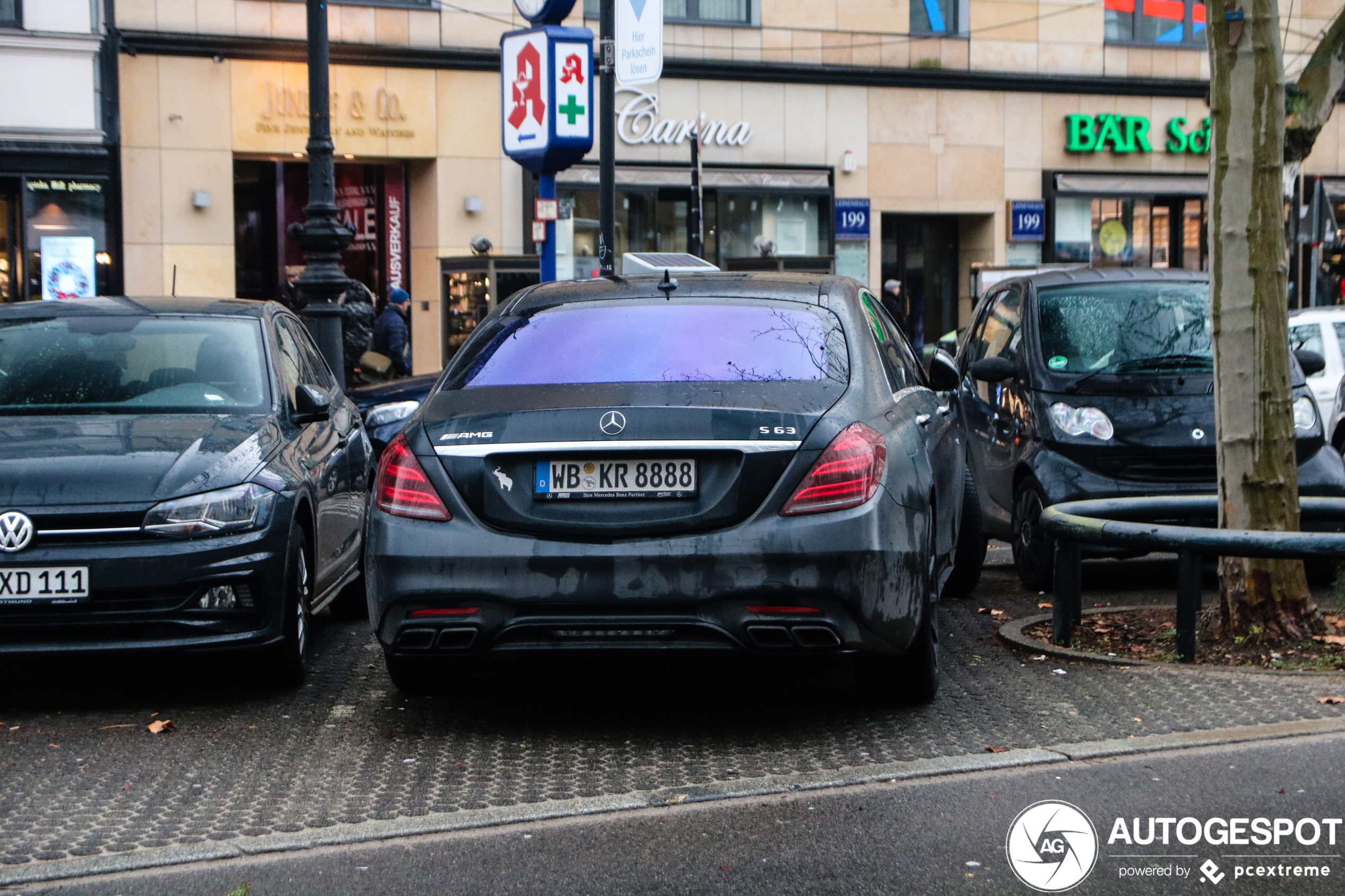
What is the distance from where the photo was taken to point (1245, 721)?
214 inches

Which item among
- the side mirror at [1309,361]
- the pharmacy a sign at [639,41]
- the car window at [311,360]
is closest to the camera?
the car window at [311,360]

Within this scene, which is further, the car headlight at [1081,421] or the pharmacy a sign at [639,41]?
the pharmacy a sign at [639,41]

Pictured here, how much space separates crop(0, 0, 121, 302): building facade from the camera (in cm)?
2189

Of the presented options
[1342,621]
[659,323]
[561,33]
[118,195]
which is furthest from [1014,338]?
[118,195]

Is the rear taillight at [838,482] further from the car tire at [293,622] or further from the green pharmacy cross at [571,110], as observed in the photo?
the green pharmacy cross at [571,110]

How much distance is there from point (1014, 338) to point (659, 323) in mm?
→ 4083

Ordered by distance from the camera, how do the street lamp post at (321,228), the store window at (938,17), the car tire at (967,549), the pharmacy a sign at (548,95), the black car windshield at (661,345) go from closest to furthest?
1. the black car windshield at (661,345)
2. the car tire at (967,549)
3. the street lamp post at (321,228)
4. the pharmacy a sign at (548,95)
5. the store window at (938,17)

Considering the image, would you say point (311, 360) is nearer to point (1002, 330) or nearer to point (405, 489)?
point (405, 489)

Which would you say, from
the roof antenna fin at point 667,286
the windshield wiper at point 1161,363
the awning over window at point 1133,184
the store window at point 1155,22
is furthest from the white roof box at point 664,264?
the store window at point 1155,22

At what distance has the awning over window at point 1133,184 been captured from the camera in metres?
29.0

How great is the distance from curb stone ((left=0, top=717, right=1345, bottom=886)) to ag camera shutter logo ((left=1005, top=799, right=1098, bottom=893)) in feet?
1.58

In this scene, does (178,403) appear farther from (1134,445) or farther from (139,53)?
Answer: (139,53)

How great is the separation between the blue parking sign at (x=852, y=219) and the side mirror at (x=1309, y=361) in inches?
725

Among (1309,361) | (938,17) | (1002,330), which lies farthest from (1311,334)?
(938,17)
